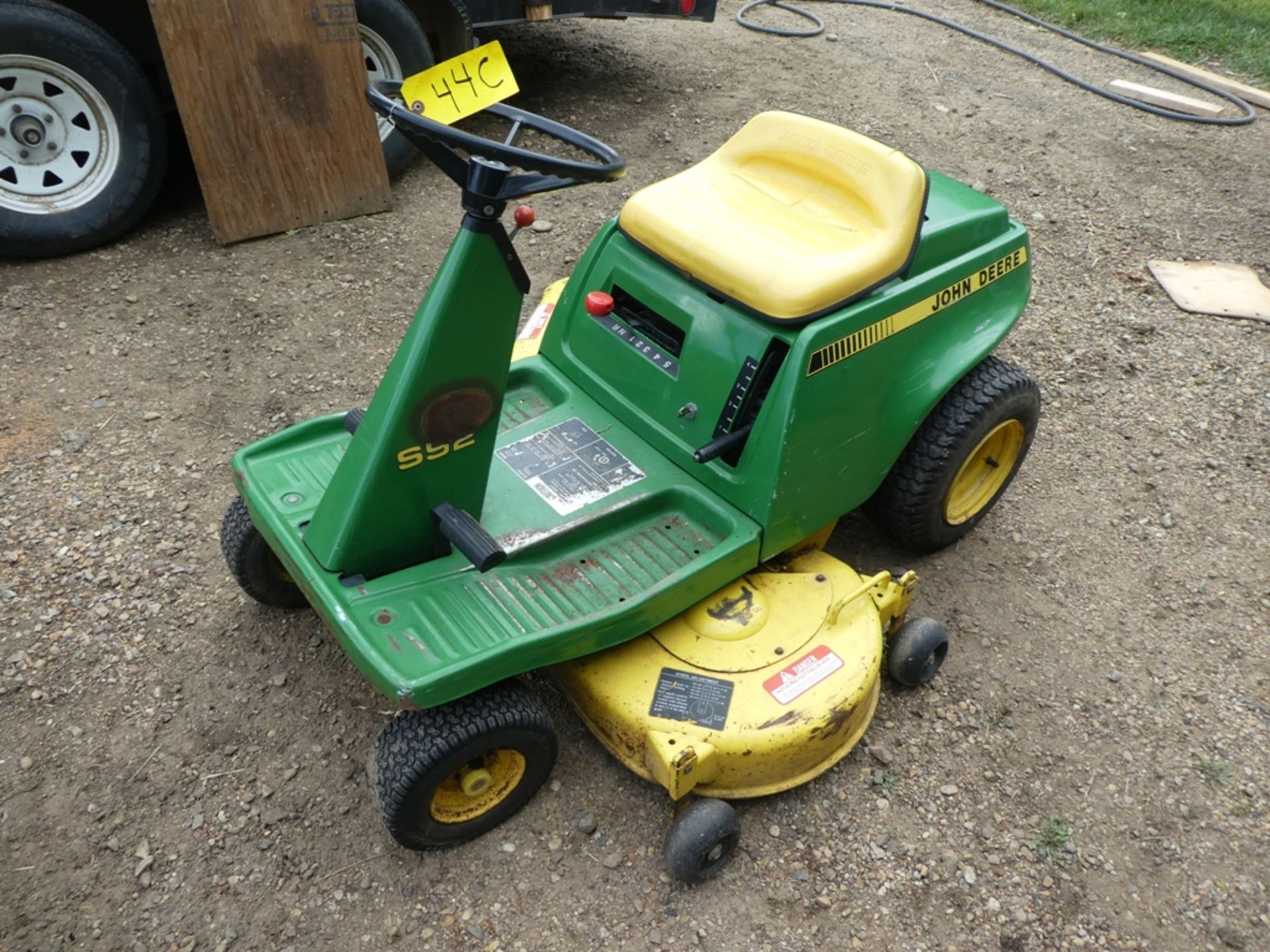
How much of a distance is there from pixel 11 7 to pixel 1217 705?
4532 mm

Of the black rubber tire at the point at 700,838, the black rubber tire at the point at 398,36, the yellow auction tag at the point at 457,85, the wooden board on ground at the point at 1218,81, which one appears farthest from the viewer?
the wooden board on ground at the point at 1218,81

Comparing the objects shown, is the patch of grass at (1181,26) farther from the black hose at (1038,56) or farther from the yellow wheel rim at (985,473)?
the yellow wheel rim at (985,473)

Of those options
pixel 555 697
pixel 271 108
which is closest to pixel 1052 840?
pixel 555 697

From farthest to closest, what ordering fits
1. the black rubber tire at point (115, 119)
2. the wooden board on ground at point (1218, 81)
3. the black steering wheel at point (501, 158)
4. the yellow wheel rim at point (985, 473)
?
the wooden board on ground at point (1218, 81)
the black rubber tire at point (115, 119)
the yellow wheel rim at point (985, 473)
the black steering wheel at point (501, 158)

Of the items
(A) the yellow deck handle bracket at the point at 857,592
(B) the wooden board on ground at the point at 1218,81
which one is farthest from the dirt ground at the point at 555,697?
(B) the wooden board on ground at the point at 1218,81

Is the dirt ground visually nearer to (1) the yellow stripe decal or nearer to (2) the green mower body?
(2) the green mower body

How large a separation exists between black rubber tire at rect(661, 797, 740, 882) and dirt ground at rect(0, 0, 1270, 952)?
83mm

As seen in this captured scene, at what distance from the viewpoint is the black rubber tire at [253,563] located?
7.69 ft

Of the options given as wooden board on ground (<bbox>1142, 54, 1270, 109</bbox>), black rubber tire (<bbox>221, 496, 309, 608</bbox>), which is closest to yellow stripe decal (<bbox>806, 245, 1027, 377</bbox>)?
black rubber tire (<bbox>221, 496, 309, 608</bbox>)

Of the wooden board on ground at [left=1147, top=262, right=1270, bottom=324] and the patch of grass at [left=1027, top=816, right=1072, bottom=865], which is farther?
the wooden board on ground at [left=1147, top=262, right=1270, bottom=324]

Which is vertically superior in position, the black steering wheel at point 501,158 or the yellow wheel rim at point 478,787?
the black steering wheel at point 501,158

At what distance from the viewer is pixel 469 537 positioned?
194cm

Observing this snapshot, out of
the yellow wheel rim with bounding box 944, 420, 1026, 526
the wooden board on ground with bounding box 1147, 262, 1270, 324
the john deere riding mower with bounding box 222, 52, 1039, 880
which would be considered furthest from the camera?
the wooden board on ground with bounding box 1147, 262, 1270, 324

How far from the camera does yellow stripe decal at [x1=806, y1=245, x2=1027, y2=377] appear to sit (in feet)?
6.98
